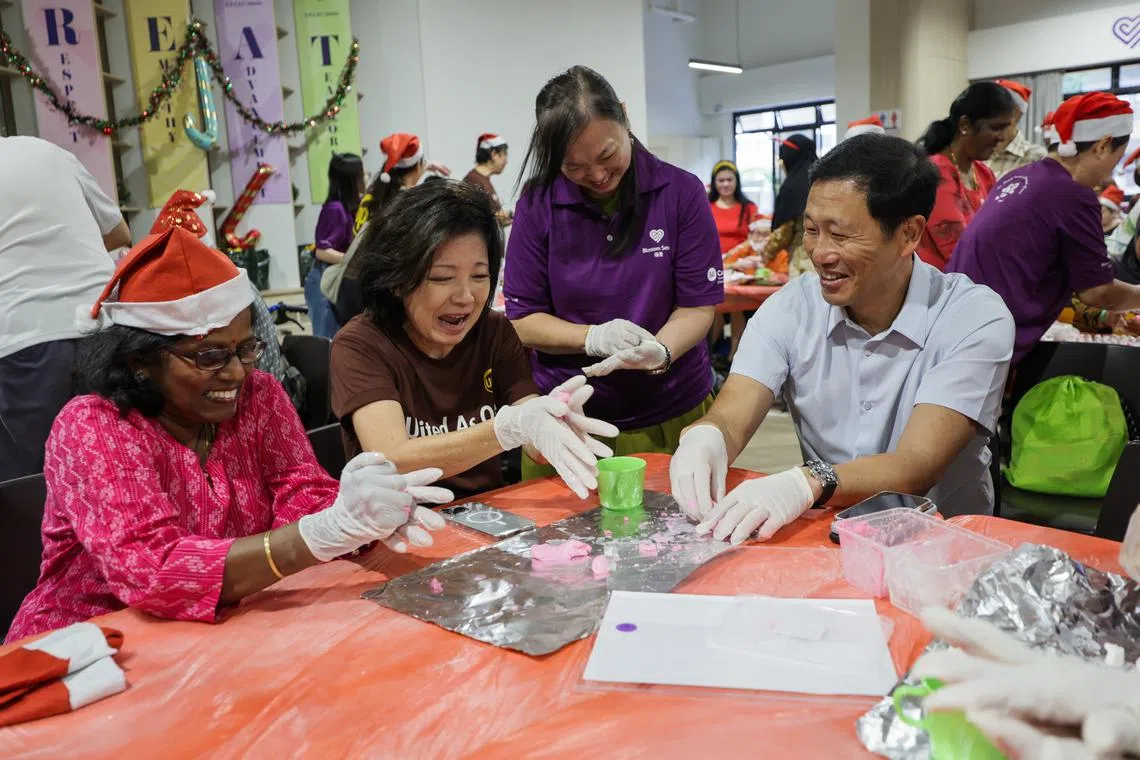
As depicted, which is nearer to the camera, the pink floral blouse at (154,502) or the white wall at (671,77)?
the pink floral blouse at (154,502)

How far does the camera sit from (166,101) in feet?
19.1

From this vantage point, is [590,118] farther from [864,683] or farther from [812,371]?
[864,683]

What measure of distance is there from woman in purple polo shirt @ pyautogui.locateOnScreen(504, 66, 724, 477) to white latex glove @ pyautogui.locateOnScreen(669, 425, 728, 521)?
43 cm

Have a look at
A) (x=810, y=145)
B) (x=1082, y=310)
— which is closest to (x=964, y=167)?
(x=1082, y=310)

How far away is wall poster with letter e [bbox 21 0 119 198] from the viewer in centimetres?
502

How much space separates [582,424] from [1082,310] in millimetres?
2547

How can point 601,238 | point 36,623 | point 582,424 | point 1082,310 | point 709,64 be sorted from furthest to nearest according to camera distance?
1. point 709,64
2. point 1082,310
3. point 601,238
4. point 582,424
5. point 36,623

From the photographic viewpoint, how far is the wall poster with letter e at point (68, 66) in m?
5.02

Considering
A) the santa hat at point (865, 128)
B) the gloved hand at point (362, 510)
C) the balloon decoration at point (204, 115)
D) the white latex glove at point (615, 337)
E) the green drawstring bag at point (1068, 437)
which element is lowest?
the green drawstring bag at point (1068, 437)

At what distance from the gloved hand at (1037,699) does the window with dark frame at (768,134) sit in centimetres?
1331

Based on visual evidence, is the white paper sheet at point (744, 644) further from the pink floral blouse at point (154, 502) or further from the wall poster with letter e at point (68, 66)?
the wall poster with letter e at point (68, 66)

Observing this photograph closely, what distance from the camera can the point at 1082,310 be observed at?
3.34 m

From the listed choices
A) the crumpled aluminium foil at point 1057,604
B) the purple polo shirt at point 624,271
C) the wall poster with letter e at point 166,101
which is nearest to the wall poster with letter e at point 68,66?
the wall poster with letter e at point 166,101

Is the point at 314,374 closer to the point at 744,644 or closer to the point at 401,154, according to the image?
the point at 401,154
